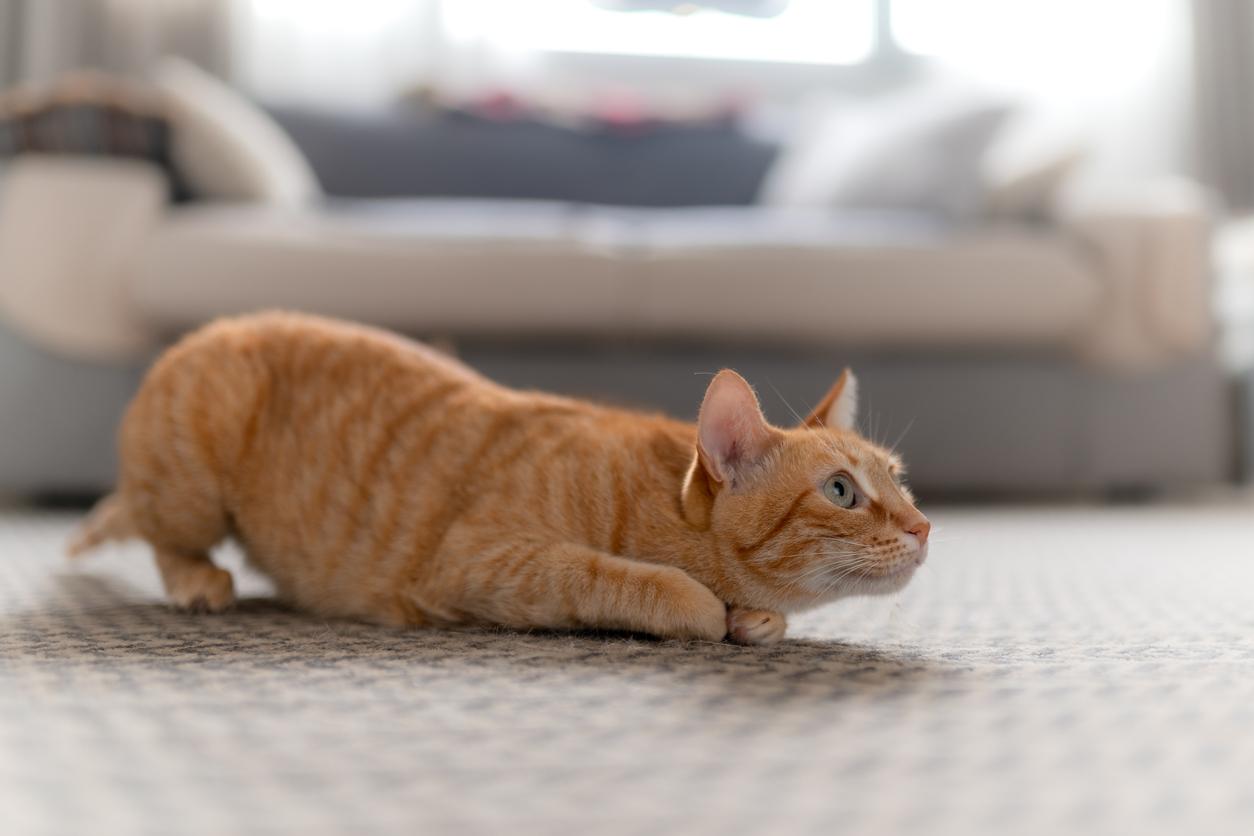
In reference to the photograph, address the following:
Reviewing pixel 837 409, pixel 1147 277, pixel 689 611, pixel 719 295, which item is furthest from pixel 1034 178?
pixel 689 611

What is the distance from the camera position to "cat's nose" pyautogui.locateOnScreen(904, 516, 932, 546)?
3.84 ft

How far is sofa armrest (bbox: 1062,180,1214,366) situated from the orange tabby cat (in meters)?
1.86

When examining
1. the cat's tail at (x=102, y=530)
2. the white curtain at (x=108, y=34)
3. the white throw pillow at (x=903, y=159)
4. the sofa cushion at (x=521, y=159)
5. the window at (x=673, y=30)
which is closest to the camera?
the cat's tail at (x=102, y=530)

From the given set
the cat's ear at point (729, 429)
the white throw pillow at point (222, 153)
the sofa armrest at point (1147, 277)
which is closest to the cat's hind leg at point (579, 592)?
the cat's ear at point (729, 429)

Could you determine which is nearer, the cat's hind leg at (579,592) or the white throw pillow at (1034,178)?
the cat's hind leg at (579,592)

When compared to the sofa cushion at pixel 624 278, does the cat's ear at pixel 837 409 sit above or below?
below

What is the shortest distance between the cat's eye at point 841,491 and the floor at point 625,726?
15 centimetres

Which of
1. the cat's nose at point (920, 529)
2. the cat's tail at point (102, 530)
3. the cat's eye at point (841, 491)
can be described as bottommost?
the cat's tail at point (102, 530)

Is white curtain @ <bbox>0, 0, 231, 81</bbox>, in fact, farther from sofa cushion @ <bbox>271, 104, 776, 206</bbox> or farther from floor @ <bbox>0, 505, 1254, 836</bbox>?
floor @ <bbox>0, 505, 1254, 836</bbox>

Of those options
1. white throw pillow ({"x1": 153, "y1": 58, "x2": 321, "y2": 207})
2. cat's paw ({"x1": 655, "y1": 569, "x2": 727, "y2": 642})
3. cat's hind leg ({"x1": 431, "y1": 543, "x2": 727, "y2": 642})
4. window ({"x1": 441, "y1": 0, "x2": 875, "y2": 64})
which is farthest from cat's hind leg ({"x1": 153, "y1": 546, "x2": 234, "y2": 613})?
window ({"x1": 441, "y1": 0, "x2": 875, "y2": 64})

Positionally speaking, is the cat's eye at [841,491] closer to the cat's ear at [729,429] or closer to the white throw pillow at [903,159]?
the cat's ear at [729,429]

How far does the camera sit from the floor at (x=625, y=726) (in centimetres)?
69

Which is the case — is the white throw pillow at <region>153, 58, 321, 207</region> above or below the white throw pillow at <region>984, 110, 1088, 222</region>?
above

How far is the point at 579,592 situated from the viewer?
3.95 feet
